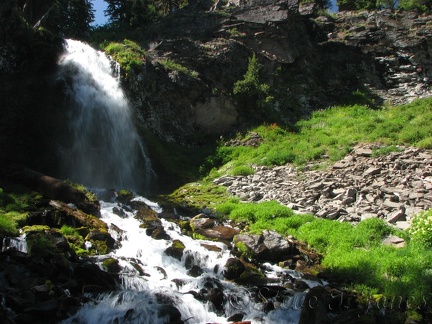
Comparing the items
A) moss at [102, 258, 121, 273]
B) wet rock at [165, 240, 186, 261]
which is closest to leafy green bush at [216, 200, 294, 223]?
wet rock at [165, 240, 186, 261]

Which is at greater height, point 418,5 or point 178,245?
point 418,5

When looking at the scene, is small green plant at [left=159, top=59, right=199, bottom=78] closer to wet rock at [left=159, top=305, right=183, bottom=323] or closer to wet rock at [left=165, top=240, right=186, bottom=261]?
wet rock at [left=165, top=240, right=186, bottom=261]

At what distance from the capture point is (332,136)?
19.4m

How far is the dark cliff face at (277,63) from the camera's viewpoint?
22.6 m

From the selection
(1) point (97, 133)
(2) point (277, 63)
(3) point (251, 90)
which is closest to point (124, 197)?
(1) point (97, 133)

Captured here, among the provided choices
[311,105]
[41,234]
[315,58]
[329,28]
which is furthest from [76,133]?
[329,28]

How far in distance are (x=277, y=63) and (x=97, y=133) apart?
16.1 metres

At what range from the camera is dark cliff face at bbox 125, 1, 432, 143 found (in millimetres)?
22609

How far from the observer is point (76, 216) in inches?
394

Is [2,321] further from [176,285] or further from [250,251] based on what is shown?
[250,251]

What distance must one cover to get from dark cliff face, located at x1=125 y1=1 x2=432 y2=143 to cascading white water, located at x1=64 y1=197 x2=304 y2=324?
470 inches

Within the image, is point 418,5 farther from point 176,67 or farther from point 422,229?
point 422,229

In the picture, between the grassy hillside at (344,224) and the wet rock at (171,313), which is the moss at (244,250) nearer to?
the grassy hillside at (344,224)

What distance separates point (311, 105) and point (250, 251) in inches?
766
